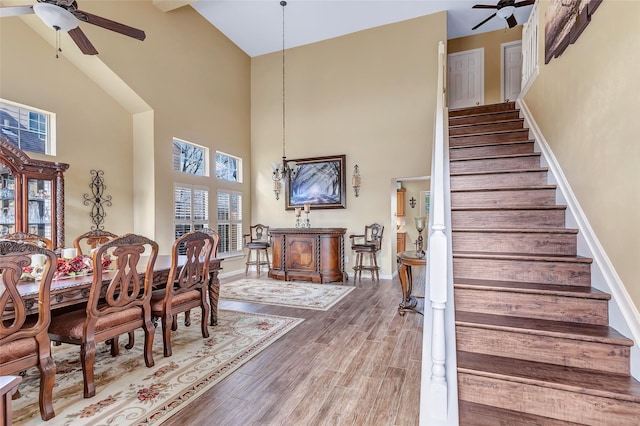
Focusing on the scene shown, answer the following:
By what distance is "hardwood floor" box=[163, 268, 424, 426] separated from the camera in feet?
6.00

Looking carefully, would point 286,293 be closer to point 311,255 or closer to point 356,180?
point 311,255

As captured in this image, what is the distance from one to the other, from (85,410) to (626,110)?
3.64m

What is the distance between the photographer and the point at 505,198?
9.11 feet

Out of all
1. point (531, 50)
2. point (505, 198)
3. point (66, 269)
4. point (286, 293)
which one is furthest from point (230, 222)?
point (531, 50)

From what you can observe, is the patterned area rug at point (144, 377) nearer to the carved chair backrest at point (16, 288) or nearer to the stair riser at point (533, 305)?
the carved chair backrest at point (16, 288)

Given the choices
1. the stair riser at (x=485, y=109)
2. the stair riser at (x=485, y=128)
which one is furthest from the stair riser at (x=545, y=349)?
the stair riser at (x=485, y=109)

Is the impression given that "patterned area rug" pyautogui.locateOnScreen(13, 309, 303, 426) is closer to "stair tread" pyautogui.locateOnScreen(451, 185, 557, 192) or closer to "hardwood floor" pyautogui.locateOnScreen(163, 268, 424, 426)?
"hardwood floor" pyautogui.locateOnScreen(163, 268, 424, 426)

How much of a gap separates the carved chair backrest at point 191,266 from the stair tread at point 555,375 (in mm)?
2201

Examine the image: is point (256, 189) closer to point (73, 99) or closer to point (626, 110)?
point (73, 99)

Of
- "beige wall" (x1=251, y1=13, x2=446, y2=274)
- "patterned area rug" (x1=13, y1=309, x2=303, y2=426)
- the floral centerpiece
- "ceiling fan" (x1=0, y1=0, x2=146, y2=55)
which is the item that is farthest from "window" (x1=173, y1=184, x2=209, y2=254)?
"ceiling fan" (x1=0, y1=0, x2=146, y2=55)

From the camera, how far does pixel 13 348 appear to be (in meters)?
1.68

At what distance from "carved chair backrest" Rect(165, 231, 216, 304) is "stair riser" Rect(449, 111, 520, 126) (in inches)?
147

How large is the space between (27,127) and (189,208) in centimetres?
247

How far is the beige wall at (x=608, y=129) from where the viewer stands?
5.42ft
